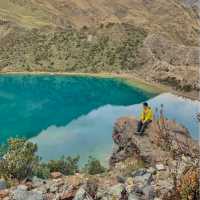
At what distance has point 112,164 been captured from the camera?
33469 mm

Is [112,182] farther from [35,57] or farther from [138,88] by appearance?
[35,57]

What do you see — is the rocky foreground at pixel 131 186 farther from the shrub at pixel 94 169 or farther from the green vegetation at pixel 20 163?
the shrub at pixel 94 169

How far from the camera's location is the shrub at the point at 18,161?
84.0 feet

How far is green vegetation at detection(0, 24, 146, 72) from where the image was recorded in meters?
105

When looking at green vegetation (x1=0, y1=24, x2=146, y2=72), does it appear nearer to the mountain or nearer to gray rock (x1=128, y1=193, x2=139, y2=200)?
the mountain

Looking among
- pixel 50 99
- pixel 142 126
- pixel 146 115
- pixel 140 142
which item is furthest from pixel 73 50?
pixel 146 115

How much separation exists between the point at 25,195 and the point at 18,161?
8.59m

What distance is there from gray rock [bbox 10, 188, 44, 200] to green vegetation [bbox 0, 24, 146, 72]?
84687mm

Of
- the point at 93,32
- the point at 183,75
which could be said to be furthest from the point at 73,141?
the point at 93,32

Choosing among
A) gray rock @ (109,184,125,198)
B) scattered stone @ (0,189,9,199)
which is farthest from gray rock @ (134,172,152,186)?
scattered stone @ (0,189,9,199)

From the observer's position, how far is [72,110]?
215 ft

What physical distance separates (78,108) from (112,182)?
4645 centimetres

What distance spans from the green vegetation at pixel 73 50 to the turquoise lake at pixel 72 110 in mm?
11356

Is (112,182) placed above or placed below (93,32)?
below
